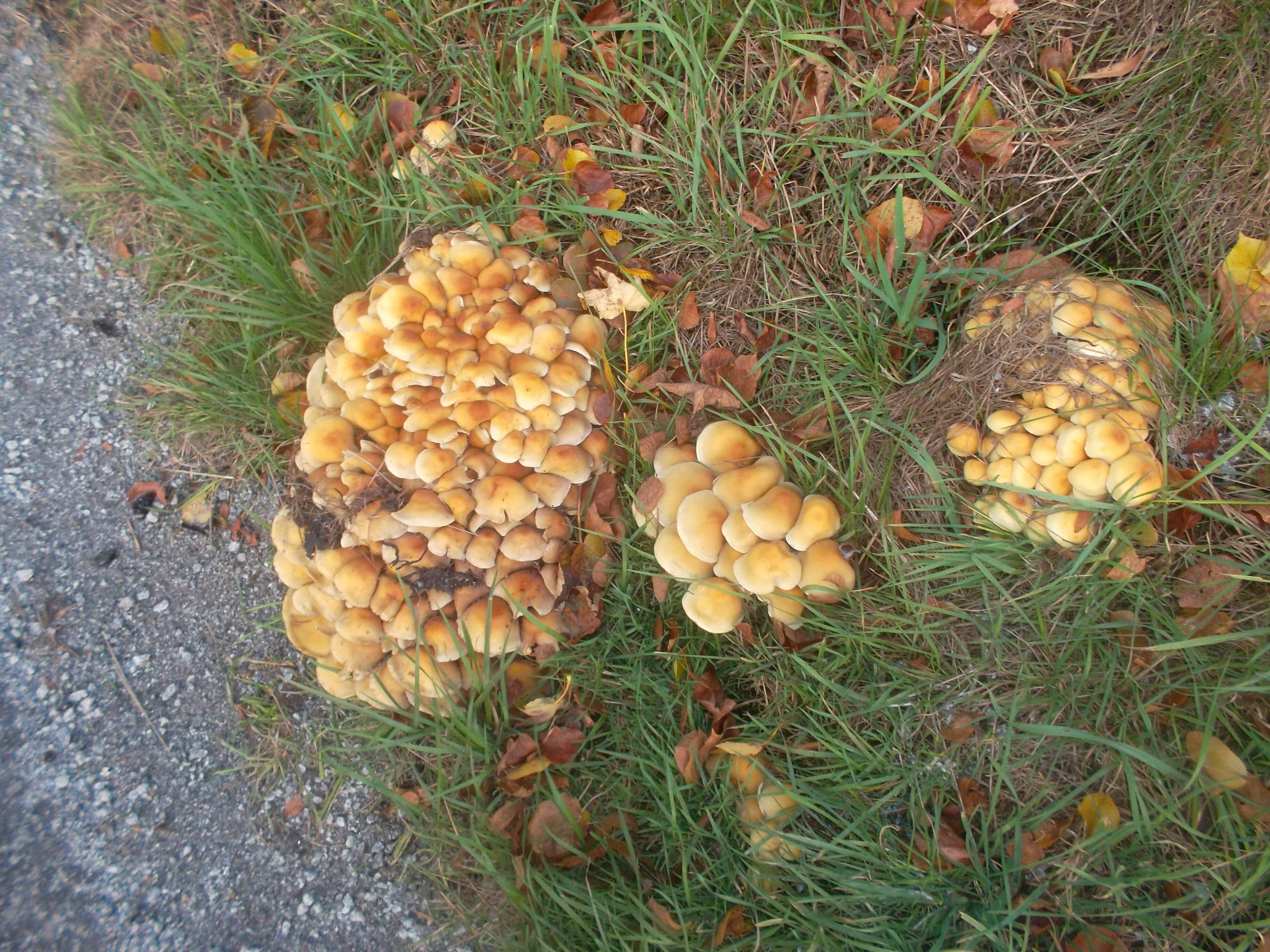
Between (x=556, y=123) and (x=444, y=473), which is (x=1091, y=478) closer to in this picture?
(x=444, y=473)

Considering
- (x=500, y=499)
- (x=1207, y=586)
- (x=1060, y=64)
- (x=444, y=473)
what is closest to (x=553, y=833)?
(x=500, y=499)

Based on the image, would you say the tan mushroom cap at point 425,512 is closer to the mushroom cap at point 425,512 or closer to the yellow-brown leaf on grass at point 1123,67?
the mushroom cap at point 425,512

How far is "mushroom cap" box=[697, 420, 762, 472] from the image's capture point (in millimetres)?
2551

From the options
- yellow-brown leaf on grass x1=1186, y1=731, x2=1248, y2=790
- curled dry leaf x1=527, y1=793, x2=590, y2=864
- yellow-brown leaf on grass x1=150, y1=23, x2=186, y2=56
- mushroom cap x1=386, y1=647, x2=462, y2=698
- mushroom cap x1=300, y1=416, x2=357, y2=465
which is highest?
yellow-brown leaf on grass x1=150, y1=23, x2=186, y2=56

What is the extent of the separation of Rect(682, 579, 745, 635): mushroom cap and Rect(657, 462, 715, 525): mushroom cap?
0.78 feet

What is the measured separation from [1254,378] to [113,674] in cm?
420

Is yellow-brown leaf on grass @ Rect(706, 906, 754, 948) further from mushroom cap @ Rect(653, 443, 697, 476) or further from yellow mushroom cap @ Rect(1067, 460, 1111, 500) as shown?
yellow mushroom cap @ Rect(1067, 460, 1111, 500)

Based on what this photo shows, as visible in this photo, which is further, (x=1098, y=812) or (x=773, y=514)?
(x=773, y=514)

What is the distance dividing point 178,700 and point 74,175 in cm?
247

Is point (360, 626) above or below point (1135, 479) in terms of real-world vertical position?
below

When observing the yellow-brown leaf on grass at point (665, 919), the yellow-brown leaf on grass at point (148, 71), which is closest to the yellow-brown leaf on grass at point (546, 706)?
the yellow-brown leaf on grass at point (665, 919)

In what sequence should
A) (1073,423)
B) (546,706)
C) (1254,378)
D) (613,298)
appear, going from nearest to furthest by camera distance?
(1073,423) → (1254,378) → (546,706) → (613,298)

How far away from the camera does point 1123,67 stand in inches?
101

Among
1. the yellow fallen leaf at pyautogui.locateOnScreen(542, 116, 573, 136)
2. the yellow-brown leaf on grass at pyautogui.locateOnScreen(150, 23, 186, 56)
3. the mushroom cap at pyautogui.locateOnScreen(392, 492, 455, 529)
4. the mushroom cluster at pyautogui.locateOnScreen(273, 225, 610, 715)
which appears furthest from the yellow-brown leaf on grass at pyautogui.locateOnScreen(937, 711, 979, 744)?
the yellow-brown leaf on grass at pyautogui.locateOnScreen(150, 23, 186, 56)
